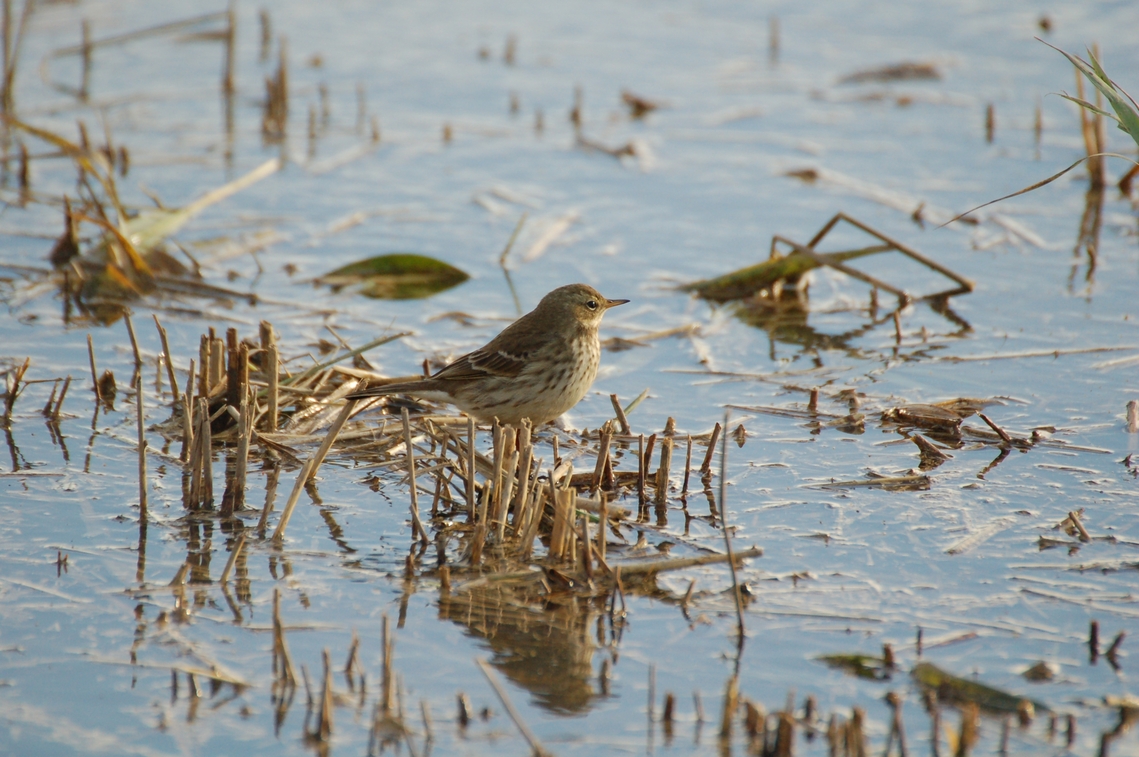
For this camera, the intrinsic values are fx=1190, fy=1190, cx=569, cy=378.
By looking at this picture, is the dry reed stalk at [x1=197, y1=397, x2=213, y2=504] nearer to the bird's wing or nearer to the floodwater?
the floodwater

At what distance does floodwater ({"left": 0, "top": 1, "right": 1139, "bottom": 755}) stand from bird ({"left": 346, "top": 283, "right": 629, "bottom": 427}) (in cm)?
56

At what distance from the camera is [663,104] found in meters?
15.1

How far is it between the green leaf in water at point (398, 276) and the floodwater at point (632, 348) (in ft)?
0.89

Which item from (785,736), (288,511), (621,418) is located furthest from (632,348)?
(785,736)

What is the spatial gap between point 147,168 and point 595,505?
863cm

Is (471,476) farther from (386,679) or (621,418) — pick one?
(386,679)

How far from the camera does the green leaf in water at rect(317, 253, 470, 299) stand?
33.3 ft

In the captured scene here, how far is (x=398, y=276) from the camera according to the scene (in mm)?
10406

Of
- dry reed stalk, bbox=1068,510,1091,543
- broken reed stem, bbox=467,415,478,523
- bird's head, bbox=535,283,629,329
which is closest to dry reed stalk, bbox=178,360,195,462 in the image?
broken reed stem, bbox=467,415,478,523

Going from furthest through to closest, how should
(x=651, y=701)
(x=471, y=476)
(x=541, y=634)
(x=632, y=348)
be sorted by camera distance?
(x=632, y=348) < (x=471, y=476) < (x=541, y=634) < (x=651, y=701)

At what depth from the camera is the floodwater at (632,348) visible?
4.70m

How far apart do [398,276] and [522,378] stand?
3.46 metres

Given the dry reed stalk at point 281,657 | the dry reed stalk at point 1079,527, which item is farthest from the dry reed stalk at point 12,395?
the dry reed stalk at point 1079,527

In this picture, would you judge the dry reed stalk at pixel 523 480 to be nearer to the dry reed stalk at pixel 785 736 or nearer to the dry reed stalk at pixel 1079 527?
the dry reed stalk at pixel 785 736
